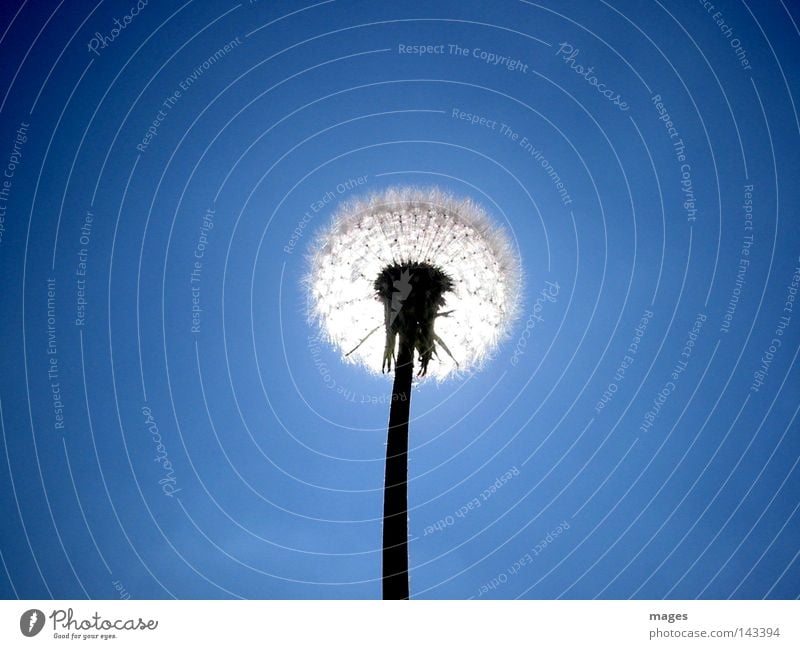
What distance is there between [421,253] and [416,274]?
25.2 inches

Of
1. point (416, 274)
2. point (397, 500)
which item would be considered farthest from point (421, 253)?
point (397, 500)

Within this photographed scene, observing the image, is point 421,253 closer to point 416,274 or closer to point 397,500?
point 416,274

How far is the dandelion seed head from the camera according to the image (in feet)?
26.2

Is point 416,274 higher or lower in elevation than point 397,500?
higher

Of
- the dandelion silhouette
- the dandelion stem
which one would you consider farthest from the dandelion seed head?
the dandelion stem

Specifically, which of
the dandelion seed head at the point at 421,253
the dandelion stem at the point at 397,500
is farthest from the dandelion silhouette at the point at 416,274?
the dandelion stem at the point at 397,500

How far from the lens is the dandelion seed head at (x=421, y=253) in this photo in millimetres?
8000

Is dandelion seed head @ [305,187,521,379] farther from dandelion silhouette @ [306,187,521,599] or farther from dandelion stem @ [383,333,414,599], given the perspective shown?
dandelion stem @ [383,333,414,599]

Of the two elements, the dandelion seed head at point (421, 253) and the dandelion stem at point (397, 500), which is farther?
the dandelion seed head at point (421, 253)

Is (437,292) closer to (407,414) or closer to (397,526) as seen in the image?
(407,414)

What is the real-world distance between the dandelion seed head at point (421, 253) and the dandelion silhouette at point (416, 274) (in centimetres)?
2

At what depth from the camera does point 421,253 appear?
7.75 meters

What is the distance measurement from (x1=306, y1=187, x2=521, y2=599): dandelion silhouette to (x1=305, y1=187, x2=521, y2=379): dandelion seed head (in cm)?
2

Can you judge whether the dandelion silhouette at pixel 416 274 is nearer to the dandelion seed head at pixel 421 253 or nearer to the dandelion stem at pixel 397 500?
the dandelion seed head at pixel 421 253
